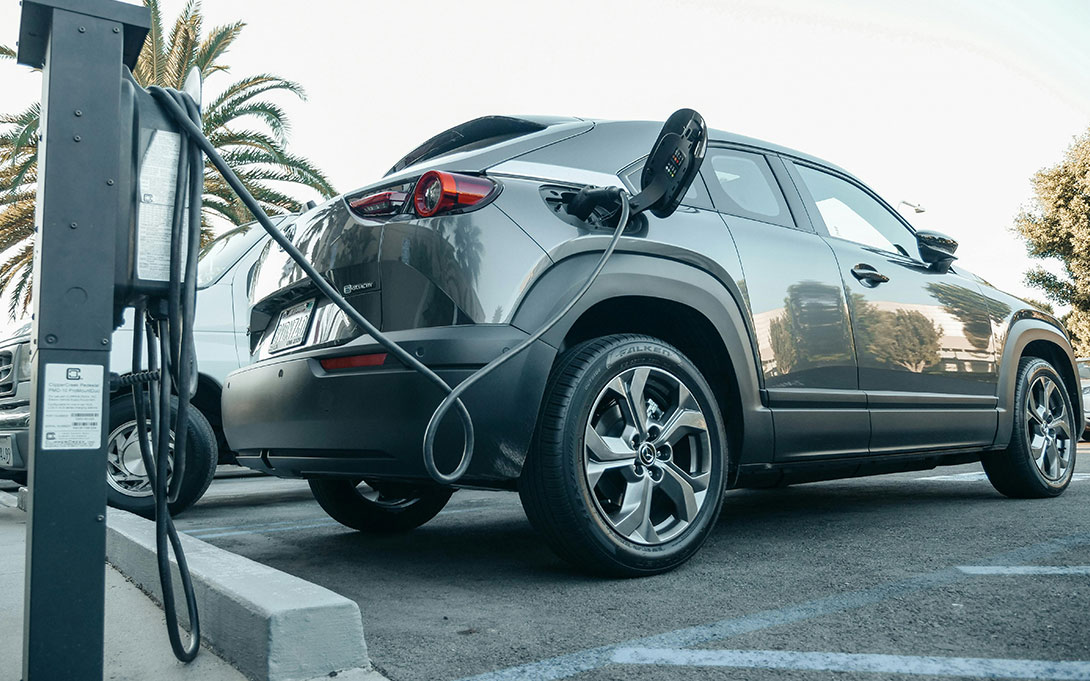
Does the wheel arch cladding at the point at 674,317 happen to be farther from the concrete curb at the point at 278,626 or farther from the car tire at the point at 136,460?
the car tire at the point at 136,460

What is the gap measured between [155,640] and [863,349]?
2.85 m

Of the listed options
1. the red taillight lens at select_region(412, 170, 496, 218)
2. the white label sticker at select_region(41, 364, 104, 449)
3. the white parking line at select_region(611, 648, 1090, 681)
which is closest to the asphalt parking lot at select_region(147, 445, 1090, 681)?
the white parking line at select_region(611, 648, 1090, 681)

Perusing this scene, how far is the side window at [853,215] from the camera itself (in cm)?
404

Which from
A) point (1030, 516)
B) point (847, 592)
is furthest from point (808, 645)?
point (1030, 516)

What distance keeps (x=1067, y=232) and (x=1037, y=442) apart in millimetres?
23359

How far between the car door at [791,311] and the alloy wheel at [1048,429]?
5.67 ft

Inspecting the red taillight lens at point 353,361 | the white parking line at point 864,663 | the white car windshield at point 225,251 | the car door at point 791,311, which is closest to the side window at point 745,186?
the car door at point 791,311

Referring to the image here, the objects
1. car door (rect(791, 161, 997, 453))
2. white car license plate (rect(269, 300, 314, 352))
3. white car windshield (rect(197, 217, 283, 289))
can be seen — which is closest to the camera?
white car license plate (rect(269, 300, 314, 352))

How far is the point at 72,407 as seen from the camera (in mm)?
1599

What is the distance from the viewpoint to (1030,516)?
412 cm

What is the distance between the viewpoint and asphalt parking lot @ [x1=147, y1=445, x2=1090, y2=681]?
1.96 m

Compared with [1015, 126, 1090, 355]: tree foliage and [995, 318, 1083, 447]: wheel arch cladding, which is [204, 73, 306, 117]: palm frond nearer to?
[995, 318, 1083, 447]: wheel arch cladding

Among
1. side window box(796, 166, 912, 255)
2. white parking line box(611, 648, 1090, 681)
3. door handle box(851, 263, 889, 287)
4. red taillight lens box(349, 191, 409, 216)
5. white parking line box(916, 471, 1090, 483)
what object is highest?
side window box(796, 166, 912, 255)

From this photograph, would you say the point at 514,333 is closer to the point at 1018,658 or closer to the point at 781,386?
the point at 781,386
